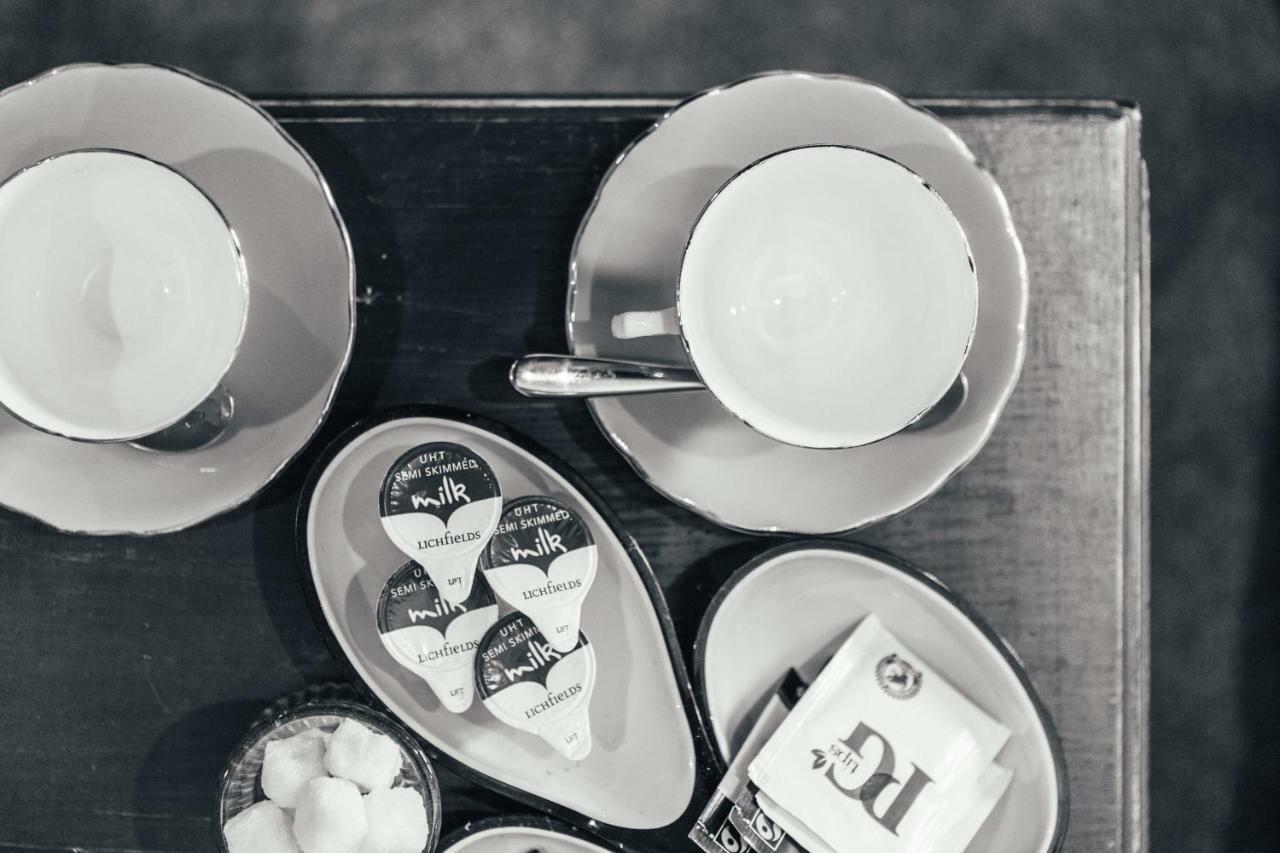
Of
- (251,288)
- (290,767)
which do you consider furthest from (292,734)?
(251,288)

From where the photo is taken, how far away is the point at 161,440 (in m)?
0.64

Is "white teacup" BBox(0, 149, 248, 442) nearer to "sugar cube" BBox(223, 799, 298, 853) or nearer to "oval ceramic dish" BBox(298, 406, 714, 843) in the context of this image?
"oval ceramic dish" BBox(298, 406, 714, 843)

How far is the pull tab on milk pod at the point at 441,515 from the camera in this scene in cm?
63

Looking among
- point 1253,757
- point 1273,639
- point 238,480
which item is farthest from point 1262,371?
point 238,480

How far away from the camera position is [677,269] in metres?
0.63

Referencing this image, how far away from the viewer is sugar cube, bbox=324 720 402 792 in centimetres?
62

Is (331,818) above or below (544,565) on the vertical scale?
below

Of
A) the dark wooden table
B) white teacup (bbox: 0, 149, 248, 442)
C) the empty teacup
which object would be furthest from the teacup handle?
white teacup (bbox: 0, 149, 248, 442)

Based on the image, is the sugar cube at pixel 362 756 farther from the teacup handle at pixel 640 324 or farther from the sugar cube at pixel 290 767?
the teacup handle at pixel 640 324

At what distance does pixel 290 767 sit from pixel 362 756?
5 centimetres

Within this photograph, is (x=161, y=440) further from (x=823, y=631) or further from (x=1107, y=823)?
(x=1107, y=823)

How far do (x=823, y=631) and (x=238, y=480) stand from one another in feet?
1.29

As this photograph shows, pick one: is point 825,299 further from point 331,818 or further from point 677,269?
point 331,818

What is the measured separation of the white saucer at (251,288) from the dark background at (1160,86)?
538mm
